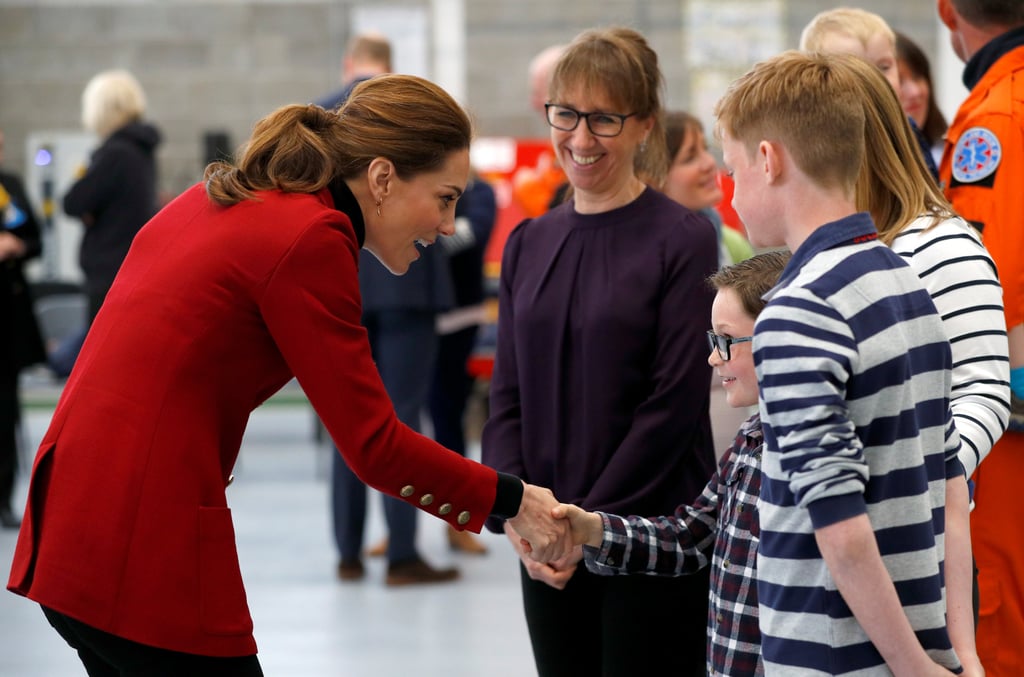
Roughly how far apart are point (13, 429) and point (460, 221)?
1.94m

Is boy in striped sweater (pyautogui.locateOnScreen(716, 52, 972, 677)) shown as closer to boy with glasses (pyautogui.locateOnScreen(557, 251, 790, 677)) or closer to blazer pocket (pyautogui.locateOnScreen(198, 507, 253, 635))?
boy with glasses (pyautogui.locateOnScreen(557, 251, 790, 677))

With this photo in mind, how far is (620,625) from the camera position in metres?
1.99

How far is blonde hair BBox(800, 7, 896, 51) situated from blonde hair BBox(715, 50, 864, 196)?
1.04m

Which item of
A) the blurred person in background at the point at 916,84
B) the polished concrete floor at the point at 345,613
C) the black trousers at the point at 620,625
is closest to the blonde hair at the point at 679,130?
the blurred person in background at the point at 916,84

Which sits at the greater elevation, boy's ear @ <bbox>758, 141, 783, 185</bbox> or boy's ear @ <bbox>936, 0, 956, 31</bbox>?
boy's ear @ <bbox>936, 0, 956, 31</bbox>

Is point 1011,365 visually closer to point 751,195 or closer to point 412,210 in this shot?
point 751,195

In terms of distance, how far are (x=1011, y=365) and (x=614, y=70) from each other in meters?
0.81

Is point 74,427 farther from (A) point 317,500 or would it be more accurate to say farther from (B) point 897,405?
(A) point 317,500

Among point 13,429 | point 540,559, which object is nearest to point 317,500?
point 13,429

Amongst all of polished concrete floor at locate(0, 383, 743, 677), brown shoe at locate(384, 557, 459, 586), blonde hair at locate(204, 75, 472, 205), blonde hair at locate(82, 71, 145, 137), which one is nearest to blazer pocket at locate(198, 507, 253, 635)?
blonde hair at locate(204, 75, 472, 205)

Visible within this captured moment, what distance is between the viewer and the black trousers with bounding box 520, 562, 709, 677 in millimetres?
1989

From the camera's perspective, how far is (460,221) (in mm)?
4645

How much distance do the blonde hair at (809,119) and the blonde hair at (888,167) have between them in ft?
0.15

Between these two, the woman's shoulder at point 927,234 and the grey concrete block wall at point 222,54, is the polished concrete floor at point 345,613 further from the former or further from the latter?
the grey concrete block wall at point 222,54
